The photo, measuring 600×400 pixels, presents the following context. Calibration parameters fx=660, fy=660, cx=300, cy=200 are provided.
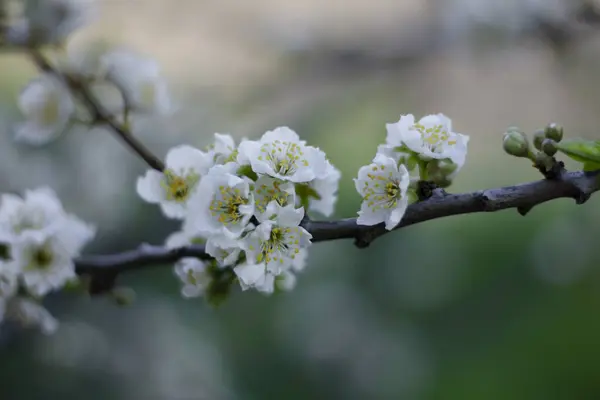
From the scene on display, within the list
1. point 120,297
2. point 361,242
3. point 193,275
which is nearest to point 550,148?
point 361,242

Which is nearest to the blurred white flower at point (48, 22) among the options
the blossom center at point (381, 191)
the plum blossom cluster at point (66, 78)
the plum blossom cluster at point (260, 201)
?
the plum blossom cluster at point (66, 78)

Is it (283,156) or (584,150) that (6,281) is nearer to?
(283,156)

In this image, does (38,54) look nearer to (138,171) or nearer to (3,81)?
(138,171)

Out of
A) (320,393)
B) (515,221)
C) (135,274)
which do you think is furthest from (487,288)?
(135,274)

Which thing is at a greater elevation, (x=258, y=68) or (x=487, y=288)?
(x=258, y=68)

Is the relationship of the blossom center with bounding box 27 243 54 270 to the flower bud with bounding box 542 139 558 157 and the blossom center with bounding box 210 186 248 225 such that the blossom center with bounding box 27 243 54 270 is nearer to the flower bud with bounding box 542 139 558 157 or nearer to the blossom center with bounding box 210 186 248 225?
the blossom center with bounding box 210 186 248 225
